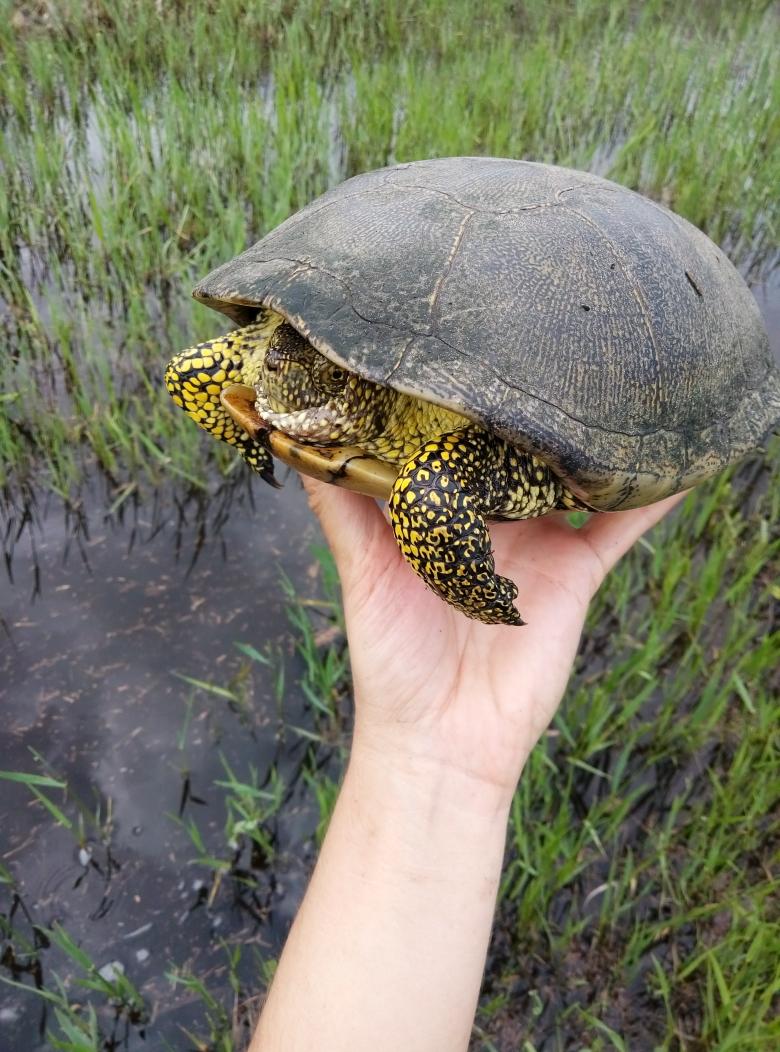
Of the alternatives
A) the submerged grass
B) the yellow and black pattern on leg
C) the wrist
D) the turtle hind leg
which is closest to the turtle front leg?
the turtle hind leg

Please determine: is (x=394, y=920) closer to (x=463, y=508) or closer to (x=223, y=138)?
(x=463, y=508)

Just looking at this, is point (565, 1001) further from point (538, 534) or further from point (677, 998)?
point (538, 534)

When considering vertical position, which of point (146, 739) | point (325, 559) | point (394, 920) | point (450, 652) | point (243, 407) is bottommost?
point (146, 739)

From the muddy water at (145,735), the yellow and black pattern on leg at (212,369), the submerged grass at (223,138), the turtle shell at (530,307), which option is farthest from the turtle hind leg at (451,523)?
the submerged grass at (223,138)

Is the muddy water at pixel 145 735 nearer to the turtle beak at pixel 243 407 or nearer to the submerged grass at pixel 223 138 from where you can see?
the submerged grass at pixel 223 138

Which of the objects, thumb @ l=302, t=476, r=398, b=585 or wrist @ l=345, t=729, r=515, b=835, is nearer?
wrist @ l=345, t=729, r=515, b=835

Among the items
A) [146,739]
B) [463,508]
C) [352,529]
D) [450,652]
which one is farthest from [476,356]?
[146,739]

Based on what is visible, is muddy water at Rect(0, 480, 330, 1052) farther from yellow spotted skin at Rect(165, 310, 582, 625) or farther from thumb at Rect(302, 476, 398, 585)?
yellow spotted skin at Rect(165, 310, 582, 625)
